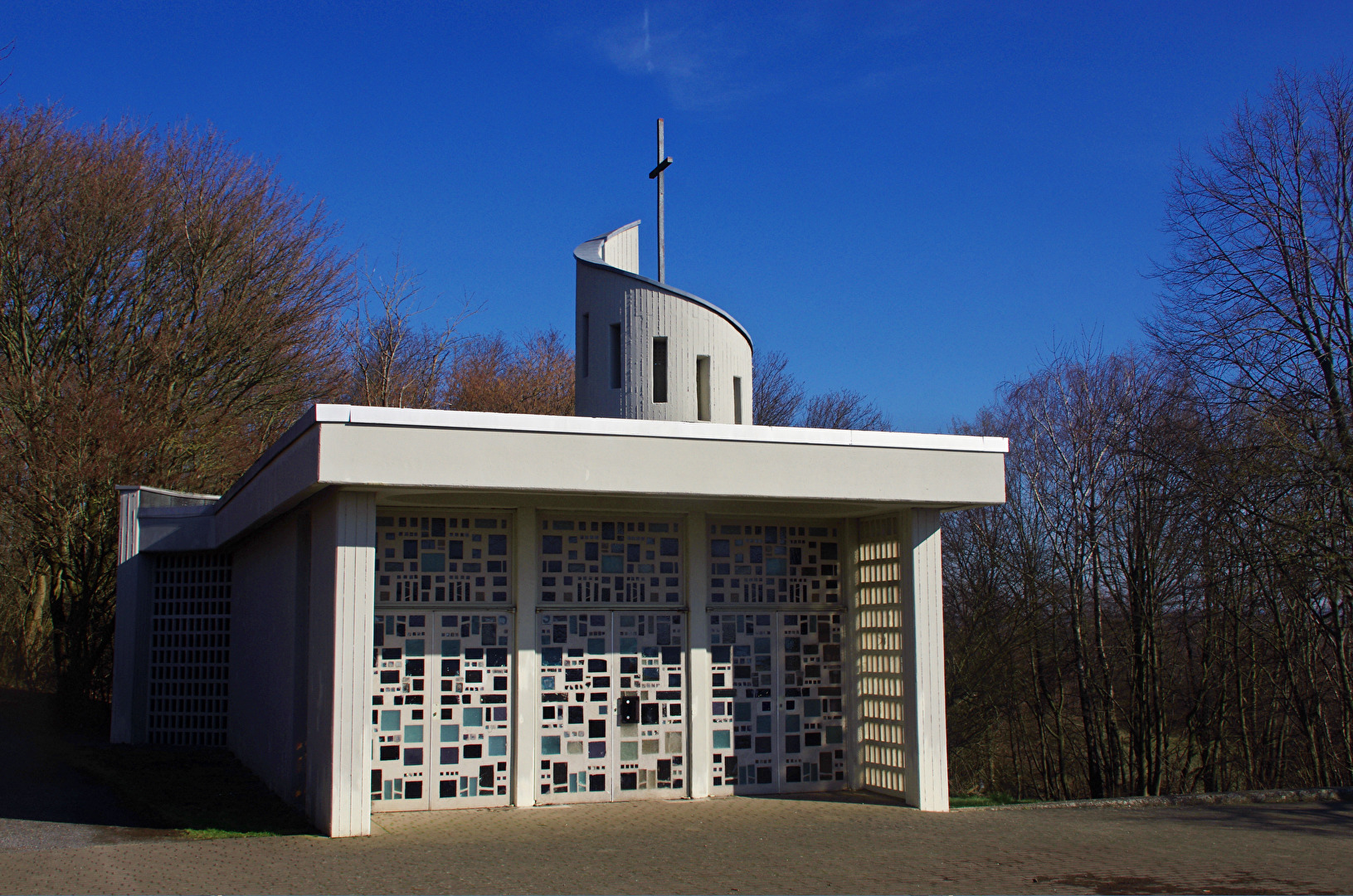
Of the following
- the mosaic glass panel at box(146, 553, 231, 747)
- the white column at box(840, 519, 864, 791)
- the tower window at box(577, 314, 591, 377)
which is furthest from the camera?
the mosaic glass panel at box(146, 553, 231, 747)

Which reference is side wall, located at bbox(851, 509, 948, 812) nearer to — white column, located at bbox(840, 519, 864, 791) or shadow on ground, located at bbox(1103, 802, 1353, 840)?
white column, located at bbox(840, 519, 864, 791)

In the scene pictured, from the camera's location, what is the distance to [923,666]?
32.1 feet

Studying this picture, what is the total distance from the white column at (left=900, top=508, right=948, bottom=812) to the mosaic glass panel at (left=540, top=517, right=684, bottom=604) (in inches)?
82.7

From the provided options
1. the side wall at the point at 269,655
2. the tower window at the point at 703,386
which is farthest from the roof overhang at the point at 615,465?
the tower window at the point at 703,386

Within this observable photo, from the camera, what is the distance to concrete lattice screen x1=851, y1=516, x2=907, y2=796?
10.1m

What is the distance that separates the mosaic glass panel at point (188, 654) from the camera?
1462 centimetres

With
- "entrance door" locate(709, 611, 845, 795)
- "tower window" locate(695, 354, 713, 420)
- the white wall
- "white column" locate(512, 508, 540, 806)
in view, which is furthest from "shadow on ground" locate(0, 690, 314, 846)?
"tower window" locate(695, 354, 713, 420)

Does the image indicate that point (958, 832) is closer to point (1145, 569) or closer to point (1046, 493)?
point (1145, 569)

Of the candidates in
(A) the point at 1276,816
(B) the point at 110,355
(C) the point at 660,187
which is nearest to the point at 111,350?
(B) the point at 110,355

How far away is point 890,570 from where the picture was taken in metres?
10.3

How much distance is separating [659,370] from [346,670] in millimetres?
4288

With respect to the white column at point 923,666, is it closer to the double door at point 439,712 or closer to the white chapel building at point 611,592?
the white chapel building at point 611,592

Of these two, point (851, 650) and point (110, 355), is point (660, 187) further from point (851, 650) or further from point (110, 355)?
point (110, 355)

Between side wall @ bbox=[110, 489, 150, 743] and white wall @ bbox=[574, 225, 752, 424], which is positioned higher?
white wall @ bbox=[574, 225, 752, 424]
